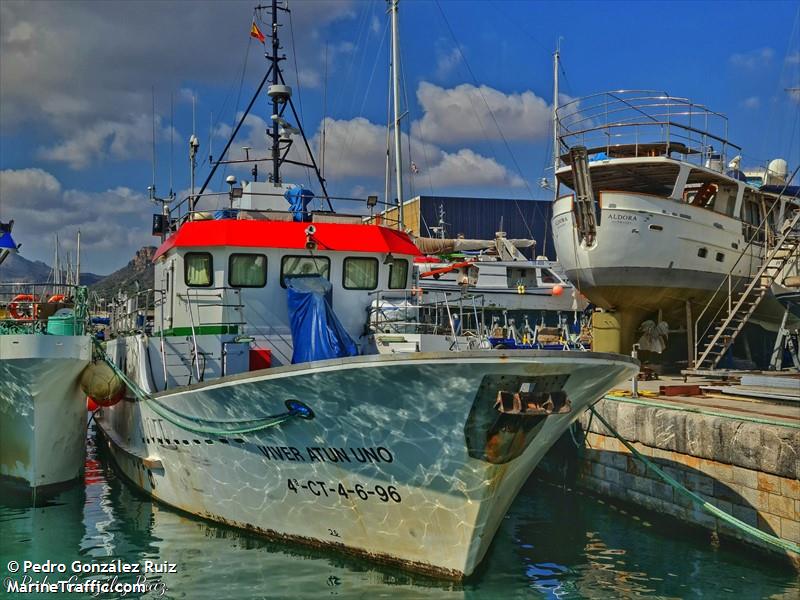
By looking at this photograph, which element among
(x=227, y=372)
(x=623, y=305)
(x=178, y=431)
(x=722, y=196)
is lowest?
(x=178, y=431)

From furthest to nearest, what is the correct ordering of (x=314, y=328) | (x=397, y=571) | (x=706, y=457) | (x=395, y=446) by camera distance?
1. (x=706, y=457)
2. (x=314, y=328)
3. (x=397, y=571)
4. (x=395, y=446)

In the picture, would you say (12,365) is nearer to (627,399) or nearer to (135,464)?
(135,464)

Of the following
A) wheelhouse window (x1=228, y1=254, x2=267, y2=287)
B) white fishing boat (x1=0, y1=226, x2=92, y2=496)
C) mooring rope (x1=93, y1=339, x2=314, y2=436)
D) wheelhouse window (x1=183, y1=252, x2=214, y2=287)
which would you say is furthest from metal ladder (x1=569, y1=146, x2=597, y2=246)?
mooring rope (x1=93, y1=339, x2=314, y2=436)

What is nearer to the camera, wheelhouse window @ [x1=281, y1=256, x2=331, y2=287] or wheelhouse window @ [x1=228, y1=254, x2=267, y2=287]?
wheelhouse window @ [x1=228, y1=254, x2=267, y2=287]

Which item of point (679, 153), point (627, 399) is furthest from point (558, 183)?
point (627, 399)

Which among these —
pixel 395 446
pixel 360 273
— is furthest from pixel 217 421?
pixel 360 273

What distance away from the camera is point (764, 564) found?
360 inches

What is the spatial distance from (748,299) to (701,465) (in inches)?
446

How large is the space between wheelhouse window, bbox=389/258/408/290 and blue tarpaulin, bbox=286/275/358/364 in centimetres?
136

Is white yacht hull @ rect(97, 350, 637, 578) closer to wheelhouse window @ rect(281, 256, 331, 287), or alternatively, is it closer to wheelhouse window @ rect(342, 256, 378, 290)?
wheelhouse window @ rect(281, 256, 331, 287)

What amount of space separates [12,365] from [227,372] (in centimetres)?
376

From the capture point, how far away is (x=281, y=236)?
11.3m

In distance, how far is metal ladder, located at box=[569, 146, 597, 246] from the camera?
60.8 ft

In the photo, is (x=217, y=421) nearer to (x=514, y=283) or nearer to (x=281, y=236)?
(x=281, y=236)
